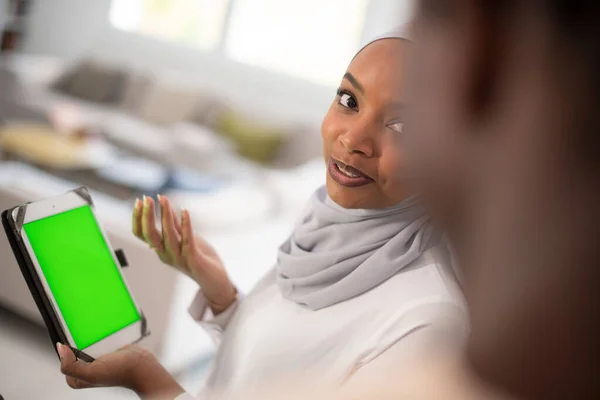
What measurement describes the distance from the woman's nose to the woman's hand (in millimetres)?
262

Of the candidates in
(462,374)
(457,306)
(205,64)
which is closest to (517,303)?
(462,374)

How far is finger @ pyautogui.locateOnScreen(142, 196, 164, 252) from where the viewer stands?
59 centimetres

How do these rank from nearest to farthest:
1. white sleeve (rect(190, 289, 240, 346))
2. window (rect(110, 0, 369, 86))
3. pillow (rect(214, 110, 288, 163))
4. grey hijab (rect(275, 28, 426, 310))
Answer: grey hijab (rect(275, 28, 426, 310)), white sleeve (rect(190, 289, 240, 346)), pillow (rect(214, 110, 288, 163)), window (rect(110, 0, 369, 86))

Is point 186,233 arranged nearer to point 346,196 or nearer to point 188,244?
point 188,244

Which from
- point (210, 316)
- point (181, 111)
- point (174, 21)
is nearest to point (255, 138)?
point (181, 111)

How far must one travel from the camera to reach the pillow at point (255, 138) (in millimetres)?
3250

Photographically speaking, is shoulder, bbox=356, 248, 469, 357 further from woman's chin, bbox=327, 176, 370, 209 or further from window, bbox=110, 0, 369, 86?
window, bbox=110, 0, 369, 86

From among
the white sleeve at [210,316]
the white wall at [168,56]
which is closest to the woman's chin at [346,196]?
the white sleeve at [210,316]

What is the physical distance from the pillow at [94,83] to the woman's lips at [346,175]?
11.9 ft

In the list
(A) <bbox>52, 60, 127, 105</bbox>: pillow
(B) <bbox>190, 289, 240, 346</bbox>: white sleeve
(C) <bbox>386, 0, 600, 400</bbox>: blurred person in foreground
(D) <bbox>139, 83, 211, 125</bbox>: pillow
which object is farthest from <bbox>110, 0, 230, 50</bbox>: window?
(C) <bbox>386, 0, 600, 400</bbox>: blurred person in foreground

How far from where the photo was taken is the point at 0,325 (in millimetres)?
754

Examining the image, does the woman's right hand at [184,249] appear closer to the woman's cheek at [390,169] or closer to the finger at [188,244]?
the finger at [188,244]

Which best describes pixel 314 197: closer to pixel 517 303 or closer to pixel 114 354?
pixel 114 354

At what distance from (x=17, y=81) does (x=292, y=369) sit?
3.40 meters
